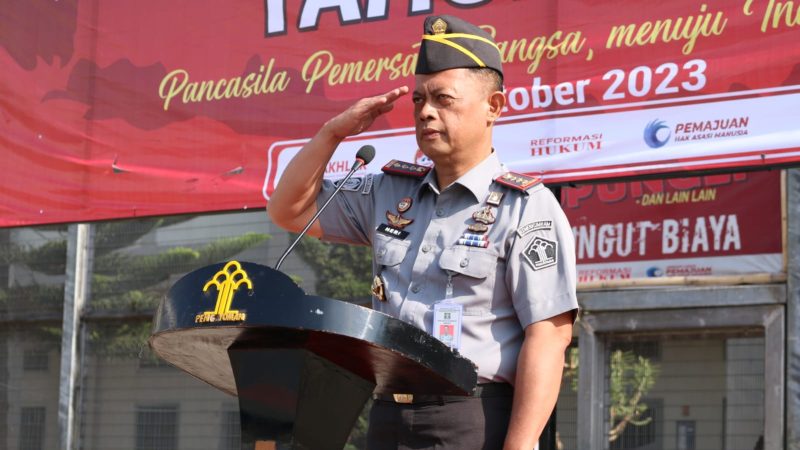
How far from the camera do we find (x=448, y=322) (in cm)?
227

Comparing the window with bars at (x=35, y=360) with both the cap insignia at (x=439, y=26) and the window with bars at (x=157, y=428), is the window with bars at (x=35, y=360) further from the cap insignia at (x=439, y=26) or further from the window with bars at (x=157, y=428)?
the cap insignia at (x=439, y=26)

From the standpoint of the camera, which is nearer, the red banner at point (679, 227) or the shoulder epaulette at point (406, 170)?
the shoulder epaulette at point (406, 170)

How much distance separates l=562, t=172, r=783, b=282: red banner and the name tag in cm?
344

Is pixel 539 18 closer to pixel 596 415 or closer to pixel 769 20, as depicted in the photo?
pixel 769 20

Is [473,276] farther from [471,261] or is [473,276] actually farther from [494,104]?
[494,104]

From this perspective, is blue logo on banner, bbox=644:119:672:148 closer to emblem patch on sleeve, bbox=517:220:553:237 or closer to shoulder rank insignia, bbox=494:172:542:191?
shoulder rank insignia, bbox=494:172:542:191

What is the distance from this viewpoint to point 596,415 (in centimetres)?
566

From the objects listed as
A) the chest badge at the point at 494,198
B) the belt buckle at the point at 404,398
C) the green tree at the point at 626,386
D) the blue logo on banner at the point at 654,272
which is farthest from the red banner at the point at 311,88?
the green tree at the point at 626,386

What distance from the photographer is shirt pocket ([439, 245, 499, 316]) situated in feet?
7.57

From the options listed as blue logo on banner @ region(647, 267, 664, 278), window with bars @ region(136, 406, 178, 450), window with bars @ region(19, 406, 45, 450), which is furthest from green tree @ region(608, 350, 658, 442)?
window with bars @ region(19, 406, 45, 450)

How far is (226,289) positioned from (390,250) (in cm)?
64

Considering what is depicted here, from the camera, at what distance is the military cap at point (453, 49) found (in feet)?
7.94

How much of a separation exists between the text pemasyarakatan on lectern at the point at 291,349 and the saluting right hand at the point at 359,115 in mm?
605

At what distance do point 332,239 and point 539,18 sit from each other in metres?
1.67
